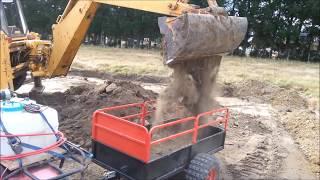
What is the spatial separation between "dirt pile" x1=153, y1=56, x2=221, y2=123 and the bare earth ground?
1.11 metres

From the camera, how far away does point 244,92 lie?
547 inches

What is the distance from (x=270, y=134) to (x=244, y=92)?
472cm

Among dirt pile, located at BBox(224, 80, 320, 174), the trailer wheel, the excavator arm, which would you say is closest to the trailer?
the trailer wheel

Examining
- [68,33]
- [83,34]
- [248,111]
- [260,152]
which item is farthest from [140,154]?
[248,111]

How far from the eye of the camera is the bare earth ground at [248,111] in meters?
7.33

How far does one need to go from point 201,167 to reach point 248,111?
6.32 metres

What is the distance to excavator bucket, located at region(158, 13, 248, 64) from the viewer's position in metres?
5.73

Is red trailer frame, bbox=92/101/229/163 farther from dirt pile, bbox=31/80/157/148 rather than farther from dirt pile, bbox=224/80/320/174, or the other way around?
dirt pile, bbox=224/80/320/174

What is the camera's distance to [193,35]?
5.79 metres

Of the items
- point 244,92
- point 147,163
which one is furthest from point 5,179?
point 244,92

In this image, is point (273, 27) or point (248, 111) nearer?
point (248, 111)

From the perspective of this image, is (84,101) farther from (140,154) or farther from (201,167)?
(140,154)

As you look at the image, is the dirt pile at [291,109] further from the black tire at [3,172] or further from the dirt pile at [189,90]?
the black tire at [3,172]

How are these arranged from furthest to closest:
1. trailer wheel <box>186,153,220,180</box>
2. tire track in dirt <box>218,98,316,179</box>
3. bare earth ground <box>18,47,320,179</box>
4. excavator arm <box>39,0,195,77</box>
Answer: excavator arm <box>39,0,195,77</box> < bare earth ground <box>18,47,320,179</box> < tire track in dirt <box>218,98,316,179</box> < trailer wheel <box>186,153,220,180</box>
